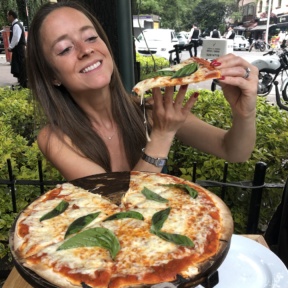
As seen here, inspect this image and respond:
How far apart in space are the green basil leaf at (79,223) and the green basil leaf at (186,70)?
0.87 meters

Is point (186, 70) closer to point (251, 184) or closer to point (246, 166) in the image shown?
point (251, 184)

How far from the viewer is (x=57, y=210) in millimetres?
1360

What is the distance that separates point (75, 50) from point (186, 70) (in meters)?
0.60

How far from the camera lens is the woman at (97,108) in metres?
1.75

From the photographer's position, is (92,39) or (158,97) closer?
(158,97)

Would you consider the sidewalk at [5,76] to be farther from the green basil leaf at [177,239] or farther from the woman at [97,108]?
the green basil leaf at [177,239]

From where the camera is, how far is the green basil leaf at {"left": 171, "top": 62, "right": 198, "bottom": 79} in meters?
1.83

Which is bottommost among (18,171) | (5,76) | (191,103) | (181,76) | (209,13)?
(5,76)

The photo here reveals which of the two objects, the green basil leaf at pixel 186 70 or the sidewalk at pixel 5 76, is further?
the sidewalk at pixel 5 76

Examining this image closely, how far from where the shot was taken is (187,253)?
1.10 metres

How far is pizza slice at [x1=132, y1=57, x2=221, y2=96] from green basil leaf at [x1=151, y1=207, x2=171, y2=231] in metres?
0.67

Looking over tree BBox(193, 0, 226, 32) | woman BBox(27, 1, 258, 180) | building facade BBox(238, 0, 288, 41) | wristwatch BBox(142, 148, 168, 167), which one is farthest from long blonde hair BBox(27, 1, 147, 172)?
building facade BBox(238, 0, 288, 41)

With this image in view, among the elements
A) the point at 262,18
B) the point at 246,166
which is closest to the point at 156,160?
the point at 246,166

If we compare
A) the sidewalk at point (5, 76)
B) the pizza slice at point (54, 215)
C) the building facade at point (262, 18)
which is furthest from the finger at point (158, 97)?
the building facade at point (262, 18)
